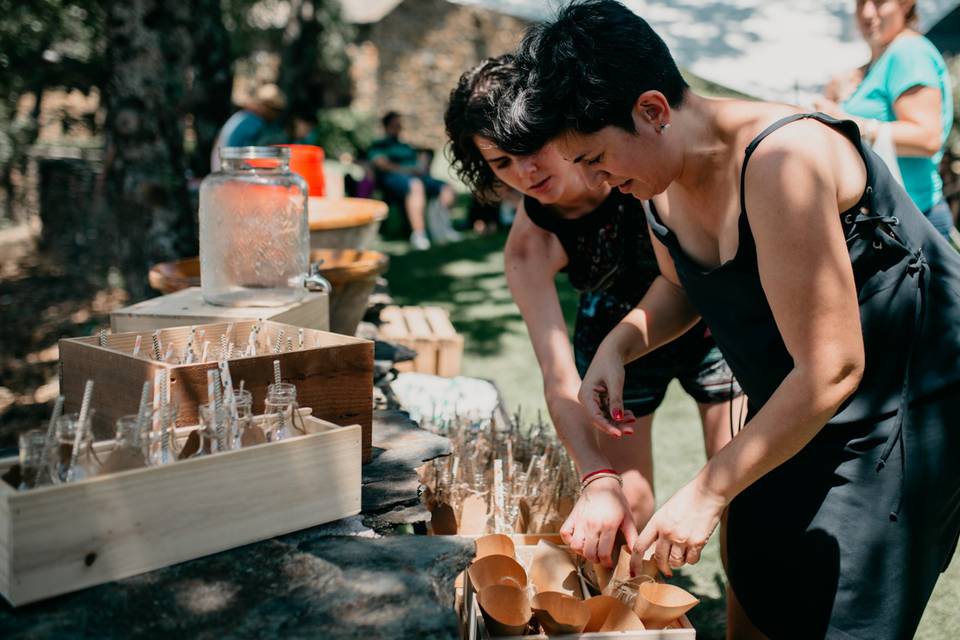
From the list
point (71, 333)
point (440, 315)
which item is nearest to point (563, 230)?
point (440, 315)

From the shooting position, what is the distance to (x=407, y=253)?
31.8 ft

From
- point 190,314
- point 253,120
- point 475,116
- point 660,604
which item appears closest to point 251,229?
point 190,314

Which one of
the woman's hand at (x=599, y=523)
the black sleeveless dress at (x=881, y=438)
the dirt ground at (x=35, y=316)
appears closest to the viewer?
the black sleeveless dress at (x=881, y=438)

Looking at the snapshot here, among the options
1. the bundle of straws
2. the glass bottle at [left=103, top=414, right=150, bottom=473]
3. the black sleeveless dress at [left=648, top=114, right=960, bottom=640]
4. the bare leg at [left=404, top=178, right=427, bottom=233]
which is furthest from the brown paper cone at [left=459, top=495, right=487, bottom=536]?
the bare leg at [left=404, top=178, right=427, bottom=233]

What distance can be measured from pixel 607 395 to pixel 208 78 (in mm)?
4598

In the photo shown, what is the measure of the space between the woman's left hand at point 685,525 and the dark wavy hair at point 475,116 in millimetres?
897

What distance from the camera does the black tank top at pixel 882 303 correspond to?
1.52 meters

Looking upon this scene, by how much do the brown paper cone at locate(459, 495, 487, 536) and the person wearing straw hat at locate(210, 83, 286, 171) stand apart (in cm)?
515

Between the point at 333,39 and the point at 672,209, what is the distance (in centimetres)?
2090

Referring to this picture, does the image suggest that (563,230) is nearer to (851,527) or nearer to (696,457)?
(851,527)

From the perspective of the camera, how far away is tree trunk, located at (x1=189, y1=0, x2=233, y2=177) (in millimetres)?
4977

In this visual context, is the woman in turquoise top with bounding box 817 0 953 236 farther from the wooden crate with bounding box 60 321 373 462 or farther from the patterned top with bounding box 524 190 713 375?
the wooden crate with bounding box 60 321 373 462

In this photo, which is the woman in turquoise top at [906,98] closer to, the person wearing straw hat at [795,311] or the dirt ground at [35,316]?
the person wearing straw hat at [795,311]

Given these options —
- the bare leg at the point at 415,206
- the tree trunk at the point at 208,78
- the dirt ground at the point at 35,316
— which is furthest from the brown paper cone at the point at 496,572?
the bare leg at the point at 415,206
